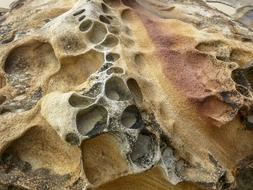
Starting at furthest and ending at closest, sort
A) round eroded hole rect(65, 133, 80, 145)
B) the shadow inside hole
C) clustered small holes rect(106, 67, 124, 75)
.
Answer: the shadow inside hole → clustered small holes rect(106, 67, 124, 75) → round eroded hole rect(65, 133, 80, 145)

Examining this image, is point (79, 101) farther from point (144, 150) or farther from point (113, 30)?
point (113, 30)

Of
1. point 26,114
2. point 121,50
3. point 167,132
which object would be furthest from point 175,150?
point 26,114

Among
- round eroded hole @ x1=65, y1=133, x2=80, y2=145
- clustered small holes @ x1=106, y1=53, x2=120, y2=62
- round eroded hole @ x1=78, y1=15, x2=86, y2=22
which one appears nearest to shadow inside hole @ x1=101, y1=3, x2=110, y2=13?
round eroded hole @ x1=78, y1=15, x2=86, y2=22

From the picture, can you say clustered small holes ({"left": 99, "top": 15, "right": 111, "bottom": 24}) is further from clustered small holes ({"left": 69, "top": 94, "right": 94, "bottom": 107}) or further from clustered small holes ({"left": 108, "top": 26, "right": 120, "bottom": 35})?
clustered small holes ({"left": 69, "top": 94, "right": 94, "bottom": 107})

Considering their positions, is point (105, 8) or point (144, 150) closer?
point (144, 150)

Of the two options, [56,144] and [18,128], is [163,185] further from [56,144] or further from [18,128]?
[18,128]

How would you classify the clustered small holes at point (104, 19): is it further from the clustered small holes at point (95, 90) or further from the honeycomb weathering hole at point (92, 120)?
the honeycomb weathering hole at point (92, 120)

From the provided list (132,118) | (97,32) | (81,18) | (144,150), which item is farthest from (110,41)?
(144,150)
